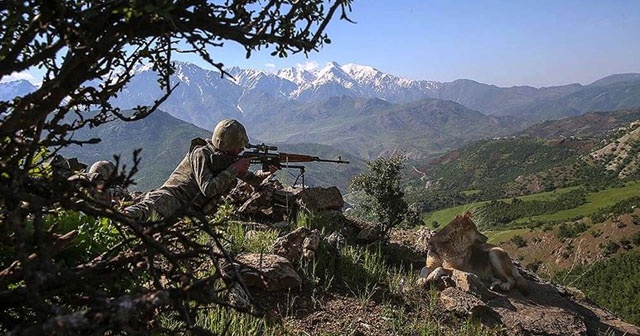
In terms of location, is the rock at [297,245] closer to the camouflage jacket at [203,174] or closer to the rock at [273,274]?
the rock at [273,274]

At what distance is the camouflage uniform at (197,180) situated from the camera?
5.54 metres

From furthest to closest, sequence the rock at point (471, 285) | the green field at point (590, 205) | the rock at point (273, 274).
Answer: the green field at point (590, 205), the rock at point (471, 285), the rock at point (273, 274)

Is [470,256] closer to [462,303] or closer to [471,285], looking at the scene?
[471,285]

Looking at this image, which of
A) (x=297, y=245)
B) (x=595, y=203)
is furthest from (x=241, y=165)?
(x=595, y=203)

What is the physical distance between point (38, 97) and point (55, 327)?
3.71ft

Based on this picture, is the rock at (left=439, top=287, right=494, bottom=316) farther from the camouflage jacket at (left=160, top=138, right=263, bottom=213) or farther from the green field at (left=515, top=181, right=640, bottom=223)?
the green field at (left=515, top=181, right=640, bottom=223)

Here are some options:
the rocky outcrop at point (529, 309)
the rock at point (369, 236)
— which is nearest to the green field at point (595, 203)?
the rocky outcrop at point (529, 309)

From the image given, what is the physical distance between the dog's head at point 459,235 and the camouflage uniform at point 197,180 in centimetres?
309

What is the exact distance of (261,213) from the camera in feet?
28.5

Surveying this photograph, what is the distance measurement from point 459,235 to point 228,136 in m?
3.74

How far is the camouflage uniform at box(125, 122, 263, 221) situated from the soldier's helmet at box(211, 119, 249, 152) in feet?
0.13

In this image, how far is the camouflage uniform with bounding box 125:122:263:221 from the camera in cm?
554

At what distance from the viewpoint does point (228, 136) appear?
5.77 meters

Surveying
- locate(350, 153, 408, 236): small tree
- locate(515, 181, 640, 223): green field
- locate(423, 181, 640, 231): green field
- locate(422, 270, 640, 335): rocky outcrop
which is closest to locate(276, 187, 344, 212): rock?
locate(422, 270, 640, 335): rocky outcrop
